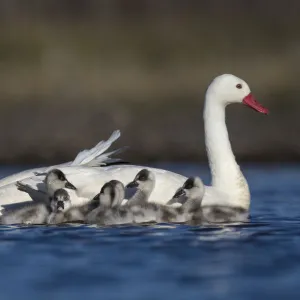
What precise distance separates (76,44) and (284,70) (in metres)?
4.07

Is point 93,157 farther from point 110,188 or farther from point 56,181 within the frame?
point 110,188

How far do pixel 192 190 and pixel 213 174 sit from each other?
3.19ft

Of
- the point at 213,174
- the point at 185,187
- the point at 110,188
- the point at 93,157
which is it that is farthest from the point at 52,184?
the point at 213,174

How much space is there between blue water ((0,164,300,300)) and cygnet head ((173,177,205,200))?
326 millimetres

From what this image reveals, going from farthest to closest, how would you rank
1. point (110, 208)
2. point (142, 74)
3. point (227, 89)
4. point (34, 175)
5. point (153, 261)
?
point (142, 74) → point (227, 89) → point (34, 175) → point (110, 208) → point (153, 261)

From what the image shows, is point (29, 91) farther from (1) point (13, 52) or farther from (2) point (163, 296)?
(2) point (163, 296)

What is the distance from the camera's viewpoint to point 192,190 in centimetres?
1380

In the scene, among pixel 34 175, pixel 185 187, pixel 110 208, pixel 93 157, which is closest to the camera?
pixel 110 208

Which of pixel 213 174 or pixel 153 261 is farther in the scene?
pixel 213 174

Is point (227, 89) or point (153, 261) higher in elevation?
point (227, 89)

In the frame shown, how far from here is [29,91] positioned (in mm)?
27094

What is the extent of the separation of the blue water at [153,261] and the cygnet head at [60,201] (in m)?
Result: 0.22

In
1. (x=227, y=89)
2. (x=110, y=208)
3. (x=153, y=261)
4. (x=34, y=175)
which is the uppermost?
(x=227, y=89)

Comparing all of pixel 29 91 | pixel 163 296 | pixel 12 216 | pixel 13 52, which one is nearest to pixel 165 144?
pixel 29 91
